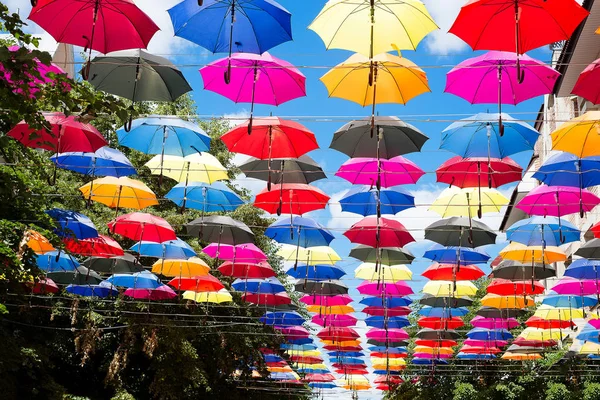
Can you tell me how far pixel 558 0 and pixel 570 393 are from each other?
1637cm

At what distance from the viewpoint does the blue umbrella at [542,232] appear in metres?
12.7

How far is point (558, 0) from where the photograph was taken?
809 cm

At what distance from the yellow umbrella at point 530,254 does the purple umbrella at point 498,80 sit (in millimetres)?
4381

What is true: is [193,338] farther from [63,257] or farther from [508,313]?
[508,313]

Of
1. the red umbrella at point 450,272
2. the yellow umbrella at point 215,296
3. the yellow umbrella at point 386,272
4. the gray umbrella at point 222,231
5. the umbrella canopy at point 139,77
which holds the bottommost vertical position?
the yellow umbrella at point 215,296

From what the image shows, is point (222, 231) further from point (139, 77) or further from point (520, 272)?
point (520, 272)

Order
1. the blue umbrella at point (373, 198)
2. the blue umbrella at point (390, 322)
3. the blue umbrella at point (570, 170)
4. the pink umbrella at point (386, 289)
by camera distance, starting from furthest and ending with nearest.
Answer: the blue umbrella at point (390, 322), the pink umbrella at point (386, 289), the blue umbrella at point (373, 198), the blue umbrella at point (570, 170)

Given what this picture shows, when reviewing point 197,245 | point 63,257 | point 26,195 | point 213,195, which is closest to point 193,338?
point 197,245

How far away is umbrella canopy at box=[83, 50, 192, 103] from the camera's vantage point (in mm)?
9641

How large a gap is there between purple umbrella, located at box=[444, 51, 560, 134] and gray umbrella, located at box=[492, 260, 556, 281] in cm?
555

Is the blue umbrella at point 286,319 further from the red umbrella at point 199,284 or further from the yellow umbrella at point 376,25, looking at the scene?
the yellow umbrella at point 376,25

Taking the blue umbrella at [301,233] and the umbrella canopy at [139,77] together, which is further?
the blue umbrella at [301,233]

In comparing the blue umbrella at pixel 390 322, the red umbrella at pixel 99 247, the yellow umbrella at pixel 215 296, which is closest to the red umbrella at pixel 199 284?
the yellow umbrella at pixel 215 296

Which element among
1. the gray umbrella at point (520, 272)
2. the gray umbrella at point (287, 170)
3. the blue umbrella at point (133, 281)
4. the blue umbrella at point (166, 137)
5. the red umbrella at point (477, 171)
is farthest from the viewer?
the blue umbrella at point (133, 281)
